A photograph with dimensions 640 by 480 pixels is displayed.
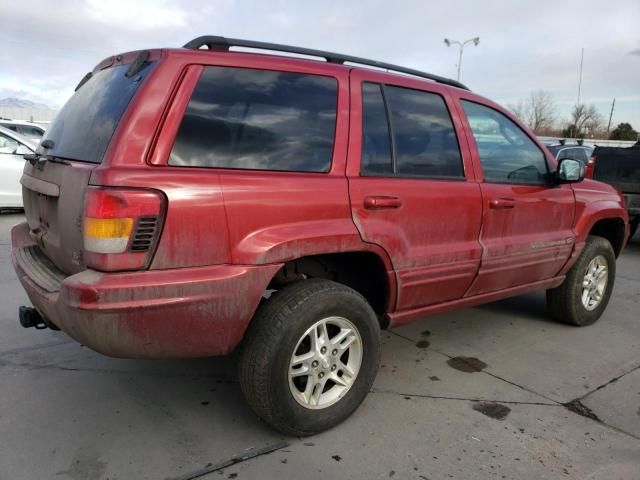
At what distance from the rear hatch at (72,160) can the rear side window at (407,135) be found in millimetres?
1198

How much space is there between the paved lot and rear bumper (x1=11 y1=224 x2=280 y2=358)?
1.98 ft

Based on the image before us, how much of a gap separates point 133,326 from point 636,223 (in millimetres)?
8527

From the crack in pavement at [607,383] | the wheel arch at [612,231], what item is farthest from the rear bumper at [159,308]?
the wheel arch at [612,231]

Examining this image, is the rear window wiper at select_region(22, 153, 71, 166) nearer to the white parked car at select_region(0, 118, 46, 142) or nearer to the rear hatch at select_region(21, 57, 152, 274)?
the rear hatch at select_region(21, 57, 152, 274)

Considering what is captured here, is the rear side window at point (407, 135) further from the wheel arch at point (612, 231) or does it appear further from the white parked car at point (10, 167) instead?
the white parked car at point (10, 167)

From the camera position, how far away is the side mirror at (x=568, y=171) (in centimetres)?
394

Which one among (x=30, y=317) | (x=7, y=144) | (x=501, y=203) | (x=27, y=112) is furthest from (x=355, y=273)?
(x=27, y=112)

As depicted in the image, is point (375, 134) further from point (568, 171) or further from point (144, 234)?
→ point (568, 171)

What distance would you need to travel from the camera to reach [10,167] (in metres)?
9.48

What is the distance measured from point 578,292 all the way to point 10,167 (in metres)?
9.23

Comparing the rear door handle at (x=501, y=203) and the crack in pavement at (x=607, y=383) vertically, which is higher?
the rear door handle at (x=501, y=203)

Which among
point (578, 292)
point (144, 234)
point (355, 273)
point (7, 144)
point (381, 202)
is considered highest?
point (7, 144)

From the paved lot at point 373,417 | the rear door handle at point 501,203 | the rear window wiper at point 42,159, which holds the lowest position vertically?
the paved lot at point 373,417

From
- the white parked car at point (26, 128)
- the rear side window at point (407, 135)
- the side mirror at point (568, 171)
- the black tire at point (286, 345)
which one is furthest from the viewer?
the white parked car at point (26, 128)
